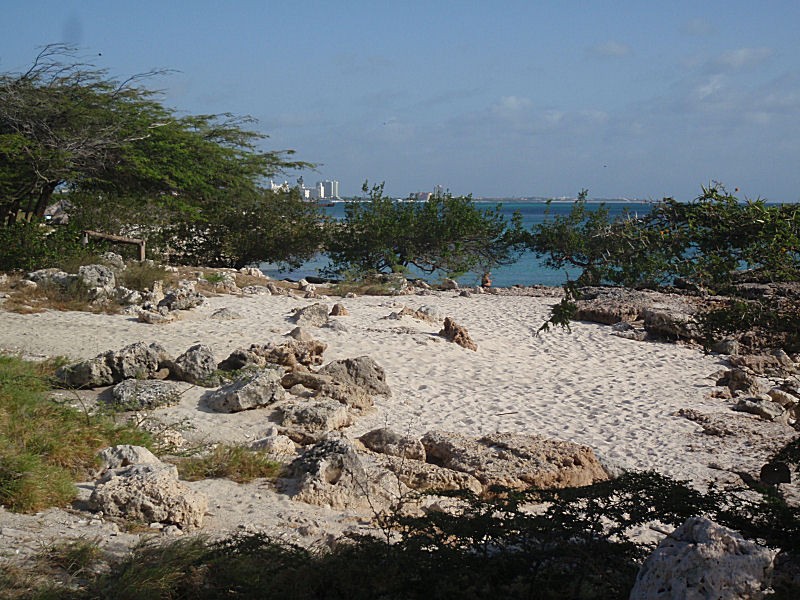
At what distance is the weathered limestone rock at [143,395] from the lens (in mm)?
7664

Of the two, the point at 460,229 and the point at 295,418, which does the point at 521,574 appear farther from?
the point at 460,229

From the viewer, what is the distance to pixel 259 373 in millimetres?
8328

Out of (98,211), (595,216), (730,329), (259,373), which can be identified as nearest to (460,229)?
(595,216)

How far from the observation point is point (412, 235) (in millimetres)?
24172

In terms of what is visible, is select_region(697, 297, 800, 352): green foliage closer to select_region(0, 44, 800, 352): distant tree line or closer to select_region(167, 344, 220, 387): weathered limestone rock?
select_region(0, 44, 800, 352): distant tree line

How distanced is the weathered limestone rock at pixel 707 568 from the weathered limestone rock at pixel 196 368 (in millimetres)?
6210

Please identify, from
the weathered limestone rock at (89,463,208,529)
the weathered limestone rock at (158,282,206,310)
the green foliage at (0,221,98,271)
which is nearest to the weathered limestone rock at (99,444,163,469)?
the weathered limestone rock at (89,463,208,529)

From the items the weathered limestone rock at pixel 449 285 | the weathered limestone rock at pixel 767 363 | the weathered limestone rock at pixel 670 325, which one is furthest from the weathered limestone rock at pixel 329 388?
the weathered limestone rock at pixel 449 285

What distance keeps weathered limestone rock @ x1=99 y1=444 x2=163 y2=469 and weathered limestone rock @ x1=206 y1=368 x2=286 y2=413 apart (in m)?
2.26

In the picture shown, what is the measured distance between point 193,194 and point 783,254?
61.1 ft

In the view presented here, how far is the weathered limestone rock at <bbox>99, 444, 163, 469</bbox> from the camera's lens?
18.0 feet

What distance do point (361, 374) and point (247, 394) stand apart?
161 cm

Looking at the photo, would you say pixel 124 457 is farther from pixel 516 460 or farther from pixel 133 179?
pixel 133 179

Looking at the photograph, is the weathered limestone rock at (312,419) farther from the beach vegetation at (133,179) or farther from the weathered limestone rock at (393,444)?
the beach vegetation at (133,179)
